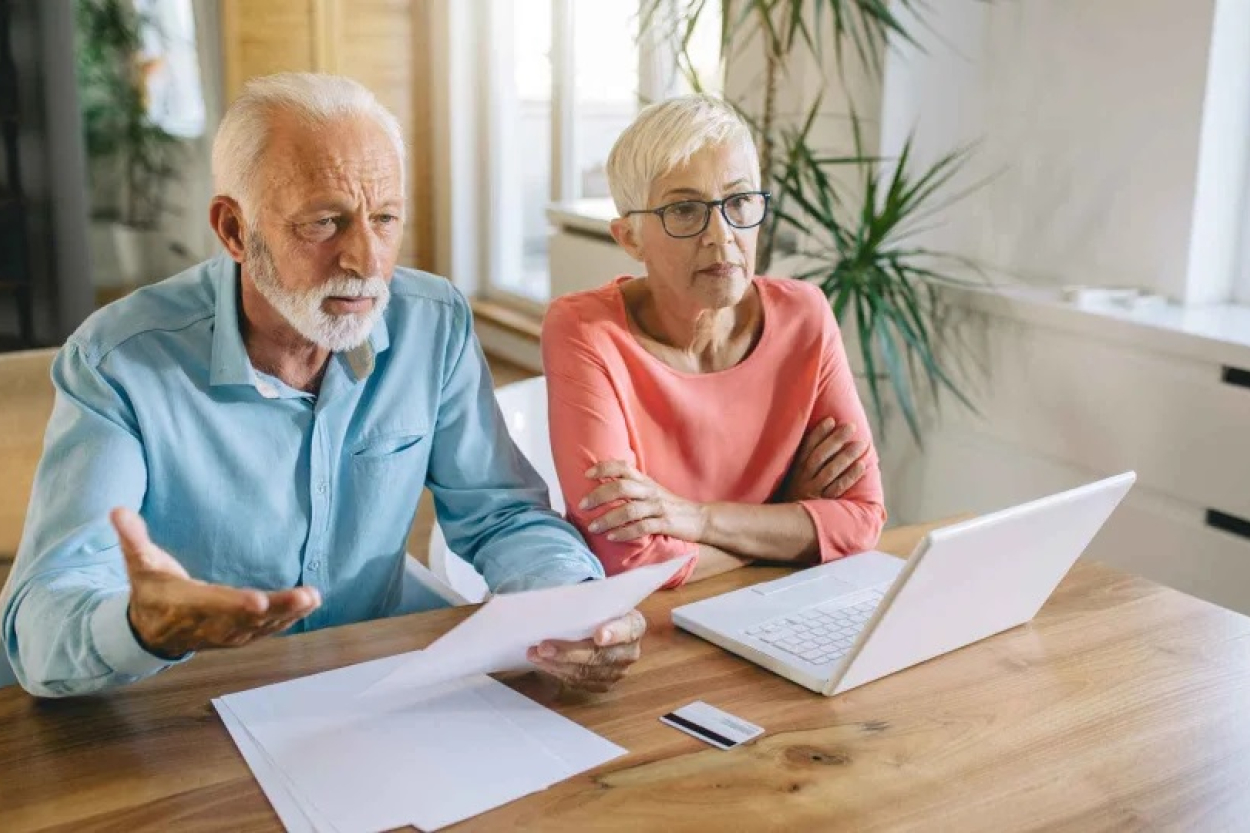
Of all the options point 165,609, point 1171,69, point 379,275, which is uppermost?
point 1171,69

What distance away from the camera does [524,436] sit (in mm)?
2084

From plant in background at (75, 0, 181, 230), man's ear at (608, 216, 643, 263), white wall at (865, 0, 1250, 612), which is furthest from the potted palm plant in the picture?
man's ear at (608, 216, 643, 263)

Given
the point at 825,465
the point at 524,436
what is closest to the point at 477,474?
the point at 524,436

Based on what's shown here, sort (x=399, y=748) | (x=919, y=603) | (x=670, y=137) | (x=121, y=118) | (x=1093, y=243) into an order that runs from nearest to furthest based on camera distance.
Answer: (x=399, y=748) < (x=919, y=603) < (x=670, y=137) < (x=1093, y=243) < (x=121, y=118)

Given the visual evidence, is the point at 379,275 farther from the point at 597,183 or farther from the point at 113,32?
the point at 113,32

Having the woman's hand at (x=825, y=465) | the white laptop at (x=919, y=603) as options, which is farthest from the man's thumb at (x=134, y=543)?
the woman's hand at (x=825, y=465)

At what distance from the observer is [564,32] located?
4.89 metres

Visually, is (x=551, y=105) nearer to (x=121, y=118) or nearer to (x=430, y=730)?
(x=121, y=118)

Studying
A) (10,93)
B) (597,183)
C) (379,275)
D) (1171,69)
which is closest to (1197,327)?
(1171,69)

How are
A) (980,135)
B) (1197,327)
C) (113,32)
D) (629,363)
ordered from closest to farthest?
1. (629,363)
2. (1197,327)
3. (980,135)
4. (113,32)

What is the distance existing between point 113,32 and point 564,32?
5.30 feet

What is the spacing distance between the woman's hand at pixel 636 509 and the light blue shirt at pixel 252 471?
51mm

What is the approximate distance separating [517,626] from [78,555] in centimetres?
44

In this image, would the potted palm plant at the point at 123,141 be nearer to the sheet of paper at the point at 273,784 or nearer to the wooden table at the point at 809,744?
the wooden table at the point at 809,744
